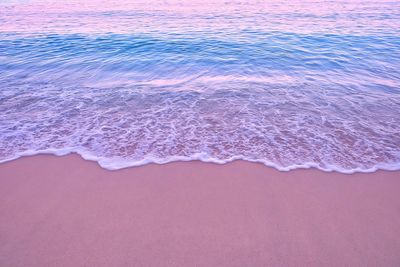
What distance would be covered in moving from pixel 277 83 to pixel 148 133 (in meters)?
3.73

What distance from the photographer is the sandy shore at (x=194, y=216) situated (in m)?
2.56

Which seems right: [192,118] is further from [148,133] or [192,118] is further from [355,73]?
[355,73]

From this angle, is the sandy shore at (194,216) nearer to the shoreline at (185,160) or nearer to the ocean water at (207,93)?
the shoreline at (185,160)

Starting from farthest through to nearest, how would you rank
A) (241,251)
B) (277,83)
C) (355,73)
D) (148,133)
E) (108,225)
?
(355,73), (277,83), (148,133), (108,225), (241,251)

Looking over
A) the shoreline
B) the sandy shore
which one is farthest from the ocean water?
the sandy shore

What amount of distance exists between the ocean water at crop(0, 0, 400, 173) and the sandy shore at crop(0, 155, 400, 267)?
34 centimetres

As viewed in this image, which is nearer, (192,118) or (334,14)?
(192,118)

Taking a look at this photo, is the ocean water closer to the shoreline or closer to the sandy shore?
the shoreline

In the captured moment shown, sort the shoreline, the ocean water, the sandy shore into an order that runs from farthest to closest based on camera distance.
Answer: the ocean water → the shoreline → the sandy shore

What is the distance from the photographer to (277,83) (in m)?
6.76

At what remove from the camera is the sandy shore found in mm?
2562

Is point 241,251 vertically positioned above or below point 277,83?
above

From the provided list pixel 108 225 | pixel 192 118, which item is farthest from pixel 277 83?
pixel 108 225

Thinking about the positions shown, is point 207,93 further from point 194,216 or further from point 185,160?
point 194,216
